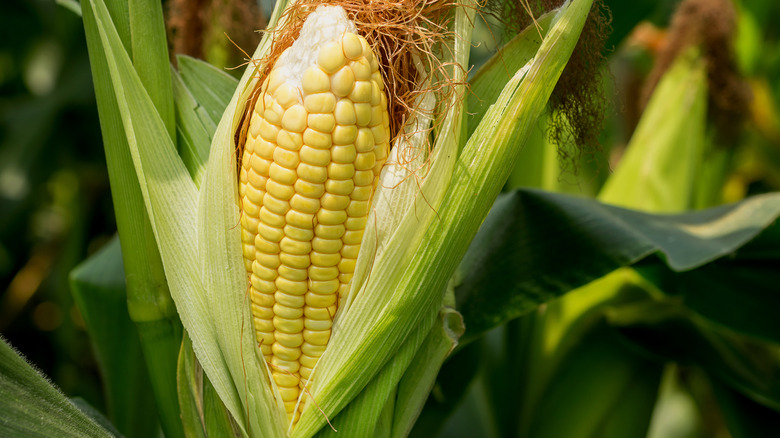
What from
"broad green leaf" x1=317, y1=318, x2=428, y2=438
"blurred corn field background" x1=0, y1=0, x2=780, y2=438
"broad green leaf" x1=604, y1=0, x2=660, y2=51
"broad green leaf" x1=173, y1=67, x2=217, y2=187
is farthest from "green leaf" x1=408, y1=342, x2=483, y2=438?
"broad green leaf" x1=604, y1=0, x2=660, y2=51

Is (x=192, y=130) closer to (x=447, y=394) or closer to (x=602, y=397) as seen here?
(x=447, y=394)

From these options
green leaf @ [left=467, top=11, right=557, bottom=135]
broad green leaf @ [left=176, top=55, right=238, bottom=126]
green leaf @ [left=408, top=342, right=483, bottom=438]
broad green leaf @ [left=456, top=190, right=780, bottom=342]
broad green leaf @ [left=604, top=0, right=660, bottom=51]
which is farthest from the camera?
broad green leaf @ [left=604, top=0, right=660, bottom=51]

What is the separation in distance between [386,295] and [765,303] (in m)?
0.85

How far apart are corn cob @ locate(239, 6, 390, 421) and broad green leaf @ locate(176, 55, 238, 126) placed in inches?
5.7

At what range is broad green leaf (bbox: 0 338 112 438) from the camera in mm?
580

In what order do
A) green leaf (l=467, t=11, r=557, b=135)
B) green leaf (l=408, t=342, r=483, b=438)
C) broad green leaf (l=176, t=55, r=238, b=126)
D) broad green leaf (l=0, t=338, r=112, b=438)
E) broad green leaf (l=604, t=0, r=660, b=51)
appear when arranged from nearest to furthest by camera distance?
broad green leaf (l=0, t=338, r=112, b=438) < green leaf (l=467, t=11, r=557, b=135) < broad green leaf (l=176, t=55, r=238, b=126) < green leaf (l=408, t=342, r=483, b=438) < broad green leaf (l=604, t=0, r=660, b=51)

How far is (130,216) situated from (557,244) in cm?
64

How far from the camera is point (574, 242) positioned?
3.14 feet

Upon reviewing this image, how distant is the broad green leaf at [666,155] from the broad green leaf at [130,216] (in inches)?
46.9

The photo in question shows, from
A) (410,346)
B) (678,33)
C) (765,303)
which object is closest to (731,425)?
(765,303)

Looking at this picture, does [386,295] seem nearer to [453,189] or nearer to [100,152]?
[453,189]

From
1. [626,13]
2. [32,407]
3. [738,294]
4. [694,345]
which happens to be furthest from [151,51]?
[626,13]

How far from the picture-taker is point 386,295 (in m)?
0.65

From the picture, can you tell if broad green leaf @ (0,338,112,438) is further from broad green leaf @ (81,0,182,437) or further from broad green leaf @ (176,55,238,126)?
broad green leaf @ (176,55,238,126)
